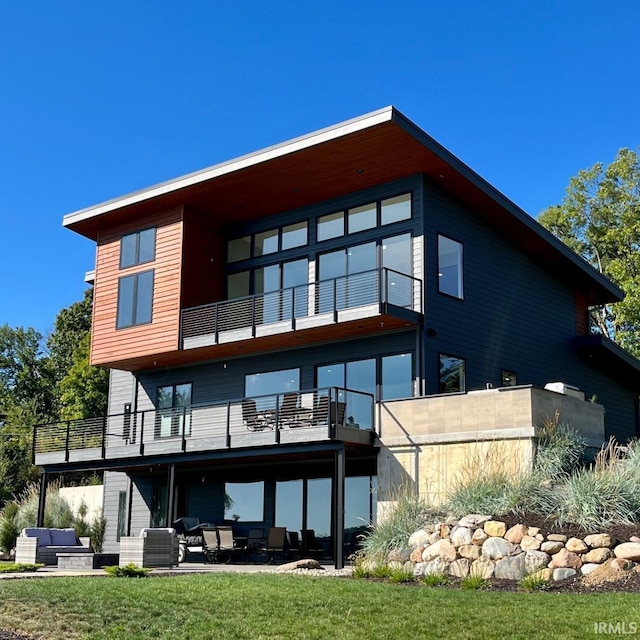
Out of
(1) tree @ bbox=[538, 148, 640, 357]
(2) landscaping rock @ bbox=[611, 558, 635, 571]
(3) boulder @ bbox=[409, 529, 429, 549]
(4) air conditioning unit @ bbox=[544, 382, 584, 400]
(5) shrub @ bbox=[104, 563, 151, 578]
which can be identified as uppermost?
(1) tree @ bbox=[538, 148, 640, 357]

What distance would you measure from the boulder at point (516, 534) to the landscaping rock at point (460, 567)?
71 cm

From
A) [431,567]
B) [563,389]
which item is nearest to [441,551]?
[431,567]

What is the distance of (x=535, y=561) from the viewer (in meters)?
13.1

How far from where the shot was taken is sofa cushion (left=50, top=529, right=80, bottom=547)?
19.5 meters

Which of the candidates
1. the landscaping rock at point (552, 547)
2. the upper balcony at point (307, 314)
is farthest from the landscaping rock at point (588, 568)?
the upper balcony at point (307, 314)

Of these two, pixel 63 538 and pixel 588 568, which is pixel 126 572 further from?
pixel 588 568

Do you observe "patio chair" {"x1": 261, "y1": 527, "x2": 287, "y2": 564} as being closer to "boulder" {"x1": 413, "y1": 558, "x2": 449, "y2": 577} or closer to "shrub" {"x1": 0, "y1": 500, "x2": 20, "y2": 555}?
"boulder" {"x1": 413, "y1": 558, "x2": 449, "y2": 577}

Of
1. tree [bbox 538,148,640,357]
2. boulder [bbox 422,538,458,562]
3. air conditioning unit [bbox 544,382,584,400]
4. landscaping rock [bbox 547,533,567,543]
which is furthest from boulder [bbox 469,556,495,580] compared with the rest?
tree [bbox 538,148,640,357]

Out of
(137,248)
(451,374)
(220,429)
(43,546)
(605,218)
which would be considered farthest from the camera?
(605,218)

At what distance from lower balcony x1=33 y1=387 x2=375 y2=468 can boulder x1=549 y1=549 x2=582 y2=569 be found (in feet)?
20.8

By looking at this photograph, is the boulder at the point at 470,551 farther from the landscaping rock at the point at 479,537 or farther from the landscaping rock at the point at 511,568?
the landscaping rock at the point at 511,568

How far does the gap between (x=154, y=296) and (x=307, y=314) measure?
461 centimetres

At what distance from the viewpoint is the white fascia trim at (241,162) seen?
62.3 feet
